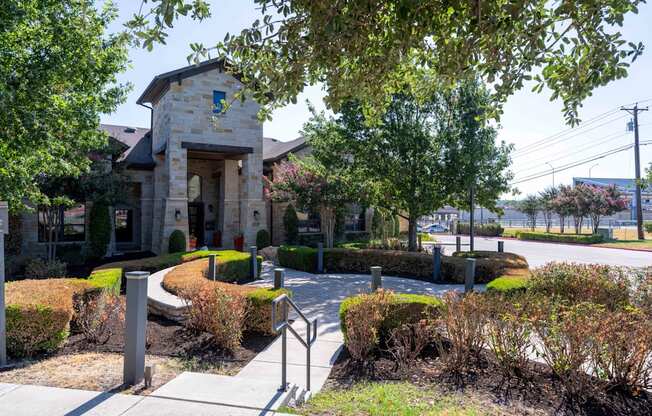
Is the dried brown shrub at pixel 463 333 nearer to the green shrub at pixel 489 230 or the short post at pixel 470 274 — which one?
the short post at pixel 470 274

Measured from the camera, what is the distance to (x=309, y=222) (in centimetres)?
2247

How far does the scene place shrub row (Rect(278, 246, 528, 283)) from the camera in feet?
37.4

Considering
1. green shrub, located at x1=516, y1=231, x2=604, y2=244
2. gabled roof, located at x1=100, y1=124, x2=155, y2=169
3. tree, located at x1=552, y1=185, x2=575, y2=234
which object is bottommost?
green shrub, located at x1=516, y1=231, x2=604, y2=244

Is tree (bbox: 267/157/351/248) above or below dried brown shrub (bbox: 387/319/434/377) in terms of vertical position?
above

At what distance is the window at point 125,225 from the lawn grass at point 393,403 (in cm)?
1870

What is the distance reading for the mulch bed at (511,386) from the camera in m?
3.84

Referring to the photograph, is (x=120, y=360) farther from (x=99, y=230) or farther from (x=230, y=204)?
(x=230, y=204)

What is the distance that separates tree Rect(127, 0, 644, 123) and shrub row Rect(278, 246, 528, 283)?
7.68m

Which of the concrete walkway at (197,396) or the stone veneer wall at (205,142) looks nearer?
the concrete walkway at (197,396)

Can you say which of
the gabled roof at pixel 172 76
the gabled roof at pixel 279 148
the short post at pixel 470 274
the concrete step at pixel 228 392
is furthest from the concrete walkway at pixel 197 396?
the gabled roof at pixel 279 148

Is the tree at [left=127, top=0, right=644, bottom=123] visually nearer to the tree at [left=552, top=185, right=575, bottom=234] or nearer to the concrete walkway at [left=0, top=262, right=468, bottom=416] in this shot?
the concrete walkway at [left=0, top=262, right=468, bottom=416]

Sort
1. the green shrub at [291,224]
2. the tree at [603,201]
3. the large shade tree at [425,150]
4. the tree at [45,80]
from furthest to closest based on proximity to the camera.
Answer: the tree at [603,201] → the green shrub at [291,224] → the large shade tree at [425,150] → the tree at [45,80]

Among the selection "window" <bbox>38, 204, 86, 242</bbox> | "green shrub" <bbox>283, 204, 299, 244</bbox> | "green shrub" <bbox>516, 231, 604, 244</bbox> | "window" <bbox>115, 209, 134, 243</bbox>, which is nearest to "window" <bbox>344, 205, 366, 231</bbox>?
"green shrub" <bbox>283, 204, 299, 244</bbox>

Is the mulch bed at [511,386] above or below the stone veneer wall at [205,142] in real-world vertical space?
below
